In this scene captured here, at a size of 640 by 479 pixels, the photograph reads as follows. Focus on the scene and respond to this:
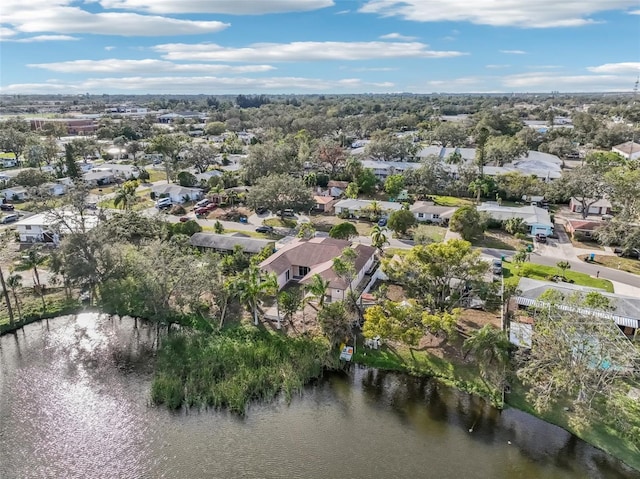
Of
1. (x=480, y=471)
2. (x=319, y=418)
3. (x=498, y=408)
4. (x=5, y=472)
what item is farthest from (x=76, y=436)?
(x=498, y=408)

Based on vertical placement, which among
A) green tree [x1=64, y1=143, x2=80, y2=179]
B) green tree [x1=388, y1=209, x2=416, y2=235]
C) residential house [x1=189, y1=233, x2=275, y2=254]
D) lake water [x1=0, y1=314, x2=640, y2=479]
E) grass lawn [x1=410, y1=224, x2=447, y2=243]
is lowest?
lake water [x1=0, y1=314, x2=640, y2=479]

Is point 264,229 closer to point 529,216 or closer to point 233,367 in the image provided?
point 233,367

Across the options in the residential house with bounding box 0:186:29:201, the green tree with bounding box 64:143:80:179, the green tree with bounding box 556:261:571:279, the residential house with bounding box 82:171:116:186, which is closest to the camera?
the green tree with bounding box 556:261:571:279

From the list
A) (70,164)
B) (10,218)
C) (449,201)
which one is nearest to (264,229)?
(449,201)

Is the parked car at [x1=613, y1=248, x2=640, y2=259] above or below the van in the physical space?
below

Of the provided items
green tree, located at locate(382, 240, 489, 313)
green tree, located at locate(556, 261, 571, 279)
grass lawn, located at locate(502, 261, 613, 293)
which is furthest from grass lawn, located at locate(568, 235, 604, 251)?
green tree, located at locate(382, 240, 489, 313)

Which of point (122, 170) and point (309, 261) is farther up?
point (122, 170)

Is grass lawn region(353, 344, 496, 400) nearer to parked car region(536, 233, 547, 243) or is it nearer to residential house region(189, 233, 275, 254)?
residential house region(189, 233, 275, 254)

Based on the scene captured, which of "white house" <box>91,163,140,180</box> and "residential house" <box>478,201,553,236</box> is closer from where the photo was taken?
"residential house" <box>478,201,553,236</box>
